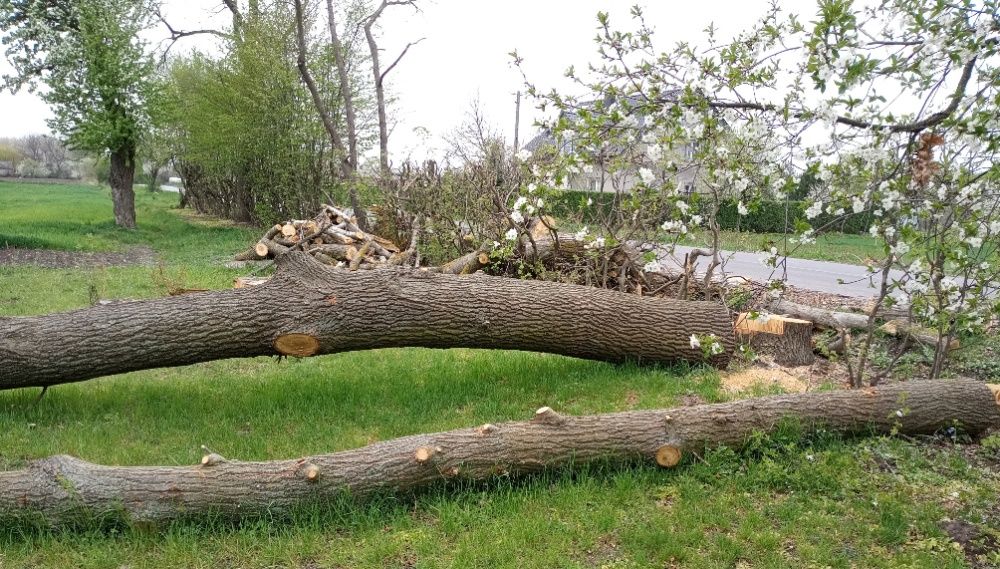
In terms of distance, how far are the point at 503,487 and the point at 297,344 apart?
2078mm

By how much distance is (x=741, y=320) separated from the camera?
22.0 feet

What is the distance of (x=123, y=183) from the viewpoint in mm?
20938

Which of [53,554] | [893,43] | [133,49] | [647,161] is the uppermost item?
[133,49]

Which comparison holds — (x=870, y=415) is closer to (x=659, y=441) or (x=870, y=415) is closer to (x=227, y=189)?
(x=659, y=441)

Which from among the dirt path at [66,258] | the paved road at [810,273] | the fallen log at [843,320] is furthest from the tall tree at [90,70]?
the fallen log at [843,320]

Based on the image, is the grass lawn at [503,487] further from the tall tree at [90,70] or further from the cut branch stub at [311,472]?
the tall tree at [90,70]

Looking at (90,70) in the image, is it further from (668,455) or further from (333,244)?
(668,455)

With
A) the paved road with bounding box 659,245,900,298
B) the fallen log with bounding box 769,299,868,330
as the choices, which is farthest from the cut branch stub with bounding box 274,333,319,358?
the paved road with bounding box 659,245,900,298

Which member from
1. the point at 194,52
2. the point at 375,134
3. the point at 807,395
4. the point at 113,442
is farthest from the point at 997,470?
the point at 194,52

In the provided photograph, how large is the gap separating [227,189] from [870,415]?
1078 inches

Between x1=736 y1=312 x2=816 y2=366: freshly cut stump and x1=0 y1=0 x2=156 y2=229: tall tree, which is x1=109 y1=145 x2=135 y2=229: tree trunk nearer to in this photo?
x1=0 y1=0 x2=156 y2=229: tall tree

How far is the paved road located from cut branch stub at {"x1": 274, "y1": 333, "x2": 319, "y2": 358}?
7323 millimetres

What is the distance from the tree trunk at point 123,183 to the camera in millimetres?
20719

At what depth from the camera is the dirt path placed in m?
13.7
